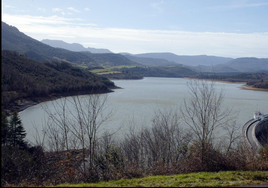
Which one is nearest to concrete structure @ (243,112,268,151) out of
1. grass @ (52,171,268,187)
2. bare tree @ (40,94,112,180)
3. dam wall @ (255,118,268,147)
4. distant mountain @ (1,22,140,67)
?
dam wall @ (255,118,268,147)

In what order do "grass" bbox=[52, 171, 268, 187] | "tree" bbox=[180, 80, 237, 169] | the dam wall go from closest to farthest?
"grass" bbox=[52, 171, 268, 187] < "tree" bbox=[180, 80, 237, 169] < the dam wall

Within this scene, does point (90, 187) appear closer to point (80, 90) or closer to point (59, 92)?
point (59, 92)

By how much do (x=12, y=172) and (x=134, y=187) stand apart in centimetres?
424

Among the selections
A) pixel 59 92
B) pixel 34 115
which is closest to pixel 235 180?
pixel 34 115

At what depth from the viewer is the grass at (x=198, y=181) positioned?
4211 mm

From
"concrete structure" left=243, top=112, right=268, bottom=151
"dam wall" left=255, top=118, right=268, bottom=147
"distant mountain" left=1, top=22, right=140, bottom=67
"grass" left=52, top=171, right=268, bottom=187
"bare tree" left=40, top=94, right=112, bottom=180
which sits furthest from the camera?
"distant mountain" left=1, top=22, right=140, bottom=67

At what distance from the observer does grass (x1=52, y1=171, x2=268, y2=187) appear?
13.8ft

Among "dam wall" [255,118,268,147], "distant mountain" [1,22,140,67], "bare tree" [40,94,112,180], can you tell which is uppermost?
"distant mountain" [1,22,140,67]

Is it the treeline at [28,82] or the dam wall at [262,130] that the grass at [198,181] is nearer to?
the dam wall at [262,130]

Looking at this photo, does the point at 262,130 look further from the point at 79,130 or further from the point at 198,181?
the point at 198,181

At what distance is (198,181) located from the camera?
14.5 ft

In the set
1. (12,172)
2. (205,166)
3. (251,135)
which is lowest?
(251,135)

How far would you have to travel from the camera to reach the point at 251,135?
1650 cm

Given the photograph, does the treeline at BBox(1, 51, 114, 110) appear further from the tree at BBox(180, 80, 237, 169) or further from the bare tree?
the tree at BBox(180, 80, 237, 169)
